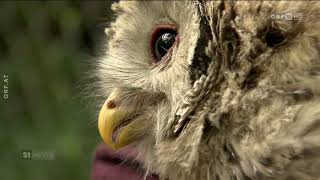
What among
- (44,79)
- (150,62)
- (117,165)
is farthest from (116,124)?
(44,79)

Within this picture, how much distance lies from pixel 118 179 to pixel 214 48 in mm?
644

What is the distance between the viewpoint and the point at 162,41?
1161mm

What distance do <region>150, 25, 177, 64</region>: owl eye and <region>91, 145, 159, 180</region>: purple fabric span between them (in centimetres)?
27

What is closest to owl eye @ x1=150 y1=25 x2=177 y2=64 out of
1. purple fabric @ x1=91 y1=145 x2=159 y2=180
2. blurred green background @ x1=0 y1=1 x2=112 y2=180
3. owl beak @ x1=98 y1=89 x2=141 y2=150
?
owl beak @ x1=98 y1=89 x2=141 y2=150

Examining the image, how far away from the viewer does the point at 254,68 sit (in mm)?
939

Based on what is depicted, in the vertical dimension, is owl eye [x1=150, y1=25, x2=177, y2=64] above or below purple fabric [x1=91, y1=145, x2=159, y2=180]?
above

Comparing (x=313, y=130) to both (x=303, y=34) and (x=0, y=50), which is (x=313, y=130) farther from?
(x=0, y=50)

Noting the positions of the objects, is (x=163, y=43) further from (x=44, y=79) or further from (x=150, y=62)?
(x=44, y=79)

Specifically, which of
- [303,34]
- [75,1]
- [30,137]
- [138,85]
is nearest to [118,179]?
[138,85]

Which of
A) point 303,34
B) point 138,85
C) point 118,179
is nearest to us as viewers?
point 303,34

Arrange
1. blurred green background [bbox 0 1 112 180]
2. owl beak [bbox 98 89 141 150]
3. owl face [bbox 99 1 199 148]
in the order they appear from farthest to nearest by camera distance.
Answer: blurred green background [bbox 0 1 112 180]
owl beak [bbox 98 89 141 150]
owl face [bbox 99 1 199 148]

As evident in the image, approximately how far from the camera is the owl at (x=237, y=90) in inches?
36.0

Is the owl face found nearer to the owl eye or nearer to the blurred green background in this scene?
the owl eye

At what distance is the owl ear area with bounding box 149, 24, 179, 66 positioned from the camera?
112 cm
